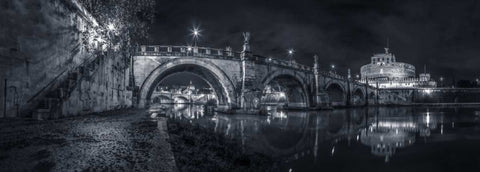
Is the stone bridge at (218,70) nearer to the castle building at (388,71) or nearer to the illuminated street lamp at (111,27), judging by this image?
the illuminated street lamp at (111,27)

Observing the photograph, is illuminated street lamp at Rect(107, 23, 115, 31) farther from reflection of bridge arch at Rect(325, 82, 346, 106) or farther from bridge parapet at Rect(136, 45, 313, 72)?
reflection of bridge arch at Rect(325, 82, 346, 106)

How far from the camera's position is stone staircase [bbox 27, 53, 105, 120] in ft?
30.1

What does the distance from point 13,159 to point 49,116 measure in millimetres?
6930

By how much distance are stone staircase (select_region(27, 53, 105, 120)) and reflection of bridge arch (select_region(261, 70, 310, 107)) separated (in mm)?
23654

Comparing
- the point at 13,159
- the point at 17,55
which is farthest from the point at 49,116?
the point at 13,159

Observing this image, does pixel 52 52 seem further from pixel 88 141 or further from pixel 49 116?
pixel 88 141

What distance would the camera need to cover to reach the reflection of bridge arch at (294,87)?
32.8 meters

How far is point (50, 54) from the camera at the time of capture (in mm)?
10891

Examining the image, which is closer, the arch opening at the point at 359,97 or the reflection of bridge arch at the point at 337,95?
the reflection of bridge arch at the point at 337,95

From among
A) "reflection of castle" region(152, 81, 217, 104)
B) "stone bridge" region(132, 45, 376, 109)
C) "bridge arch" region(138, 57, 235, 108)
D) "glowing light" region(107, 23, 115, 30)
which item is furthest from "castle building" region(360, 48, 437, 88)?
"glowing light" region(107, 23, 115, 30)

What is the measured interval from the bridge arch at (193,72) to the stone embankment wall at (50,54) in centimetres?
509

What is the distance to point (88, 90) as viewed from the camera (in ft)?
41.5

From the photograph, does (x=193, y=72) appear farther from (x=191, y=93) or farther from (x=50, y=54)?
(x=191, y=93)

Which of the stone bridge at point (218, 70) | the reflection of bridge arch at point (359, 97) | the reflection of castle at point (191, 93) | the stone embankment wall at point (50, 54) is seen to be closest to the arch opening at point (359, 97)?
the reflection of bridge arch at point (359, 97)
